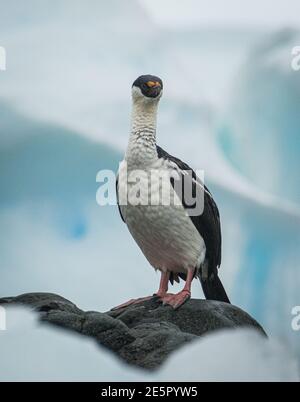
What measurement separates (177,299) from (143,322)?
0.86 ft

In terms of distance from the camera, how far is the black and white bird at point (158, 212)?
5.30 metres

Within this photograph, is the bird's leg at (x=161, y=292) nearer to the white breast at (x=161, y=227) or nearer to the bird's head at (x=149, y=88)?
the white breast at (x=161, y=227)

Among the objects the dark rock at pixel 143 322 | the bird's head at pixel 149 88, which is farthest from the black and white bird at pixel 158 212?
the dark rock at pixel 143 322

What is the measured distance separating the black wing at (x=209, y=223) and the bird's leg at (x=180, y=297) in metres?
0.20

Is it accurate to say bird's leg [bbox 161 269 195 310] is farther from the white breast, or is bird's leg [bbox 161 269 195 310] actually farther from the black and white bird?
the white breast

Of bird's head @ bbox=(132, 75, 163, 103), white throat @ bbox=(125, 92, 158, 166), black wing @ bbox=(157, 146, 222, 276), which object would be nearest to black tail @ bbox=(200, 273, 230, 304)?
black wing @ bbox=(157, 146, 222, 276)

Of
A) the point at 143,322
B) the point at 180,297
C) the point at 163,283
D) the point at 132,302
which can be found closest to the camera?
the point at 143,322

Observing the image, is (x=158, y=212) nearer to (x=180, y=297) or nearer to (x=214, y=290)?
(x=180, y=297)

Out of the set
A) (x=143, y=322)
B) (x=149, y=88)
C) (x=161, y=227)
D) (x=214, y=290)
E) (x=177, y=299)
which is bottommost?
(x=143, y=322)

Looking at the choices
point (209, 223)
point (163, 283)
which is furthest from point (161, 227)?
point (163, 283)

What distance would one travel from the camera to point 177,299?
5.30 metres

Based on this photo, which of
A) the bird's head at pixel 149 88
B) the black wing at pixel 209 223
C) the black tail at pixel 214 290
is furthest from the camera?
the black tail at pixel 214 290

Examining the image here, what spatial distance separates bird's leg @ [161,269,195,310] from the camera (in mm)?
5262
